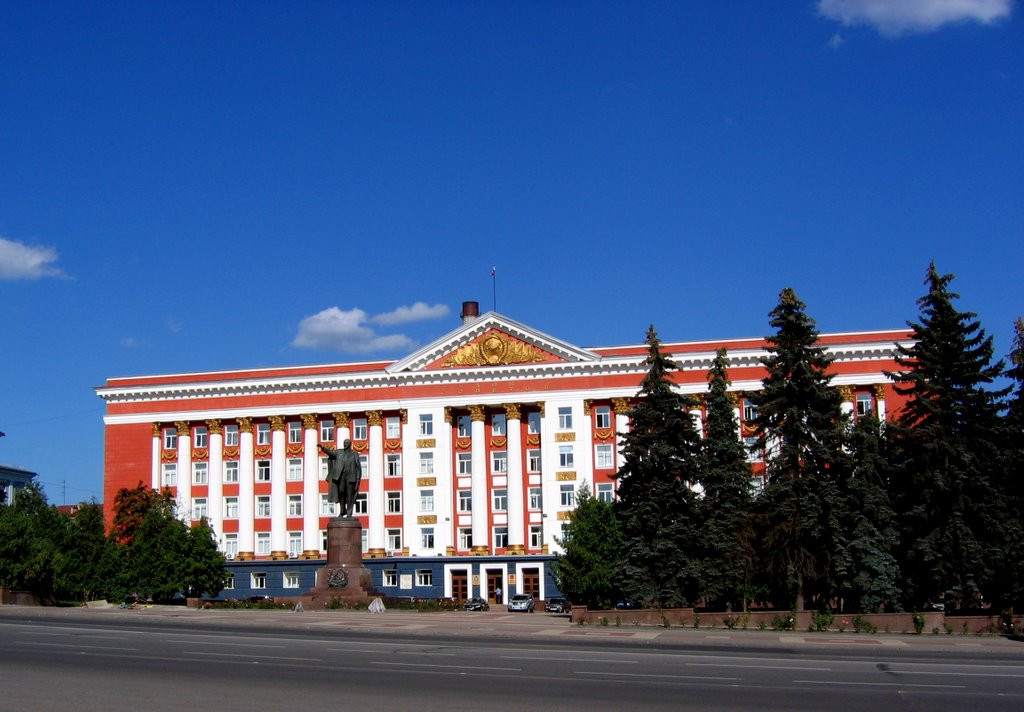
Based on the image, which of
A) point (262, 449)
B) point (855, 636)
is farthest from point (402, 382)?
point (855, 636)

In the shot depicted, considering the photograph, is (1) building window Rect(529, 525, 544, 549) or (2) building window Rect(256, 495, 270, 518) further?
(2) building window Rect(256, 495, 270, 518)

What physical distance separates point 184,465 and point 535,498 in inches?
932

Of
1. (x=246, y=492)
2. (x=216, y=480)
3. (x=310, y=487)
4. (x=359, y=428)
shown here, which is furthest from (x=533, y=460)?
(x=216, y=480)

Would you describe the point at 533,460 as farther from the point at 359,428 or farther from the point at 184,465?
the point at 184,465

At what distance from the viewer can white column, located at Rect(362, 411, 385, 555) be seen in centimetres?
7300

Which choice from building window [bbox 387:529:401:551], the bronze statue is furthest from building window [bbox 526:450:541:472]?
the bronze statue

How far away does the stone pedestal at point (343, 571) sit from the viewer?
142 feet

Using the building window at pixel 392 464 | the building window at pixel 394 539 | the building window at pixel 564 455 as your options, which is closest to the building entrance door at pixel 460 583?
the building window at pixel 394 539

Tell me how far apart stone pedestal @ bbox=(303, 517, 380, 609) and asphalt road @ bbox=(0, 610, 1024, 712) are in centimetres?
854

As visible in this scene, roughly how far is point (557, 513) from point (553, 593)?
15.7ft

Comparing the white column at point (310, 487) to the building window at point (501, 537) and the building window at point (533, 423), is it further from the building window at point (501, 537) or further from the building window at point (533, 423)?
the building window at point (533, 423)

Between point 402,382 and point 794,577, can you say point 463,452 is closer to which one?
point 402,382

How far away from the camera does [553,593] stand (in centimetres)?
6975

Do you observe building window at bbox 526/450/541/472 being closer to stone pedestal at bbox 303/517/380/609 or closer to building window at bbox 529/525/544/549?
building window at bbox 529/525/544/549
